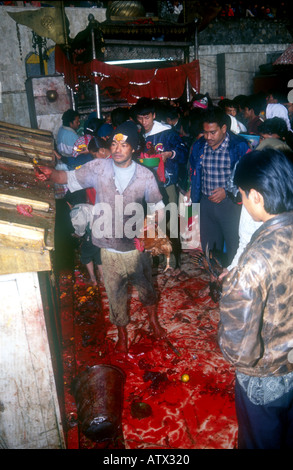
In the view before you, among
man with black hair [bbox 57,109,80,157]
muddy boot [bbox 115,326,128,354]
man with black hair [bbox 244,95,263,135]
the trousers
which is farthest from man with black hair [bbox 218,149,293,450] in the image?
man with black hair [bbox 57,109,80,157]

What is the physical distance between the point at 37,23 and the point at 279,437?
16651 mm

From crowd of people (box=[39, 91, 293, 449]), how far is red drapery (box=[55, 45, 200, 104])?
3334mm

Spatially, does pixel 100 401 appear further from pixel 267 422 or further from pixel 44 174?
pixel 44 174

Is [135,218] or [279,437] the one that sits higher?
[135,218]

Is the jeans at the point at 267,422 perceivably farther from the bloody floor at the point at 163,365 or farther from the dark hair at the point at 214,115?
the dark hair at the point at 214,115

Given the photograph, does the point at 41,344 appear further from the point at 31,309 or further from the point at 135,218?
the point at 135,218

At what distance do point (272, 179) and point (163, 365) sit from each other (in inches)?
127

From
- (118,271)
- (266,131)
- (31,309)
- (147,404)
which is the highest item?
(266,131)

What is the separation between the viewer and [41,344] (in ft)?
8.82

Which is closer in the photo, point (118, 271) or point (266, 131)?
point (118, 271)

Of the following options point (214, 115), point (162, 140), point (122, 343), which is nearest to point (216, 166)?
point (214, 115)

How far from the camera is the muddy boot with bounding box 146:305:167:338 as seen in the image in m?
4.68

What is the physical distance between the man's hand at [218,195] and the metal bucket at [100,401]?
117 inches
